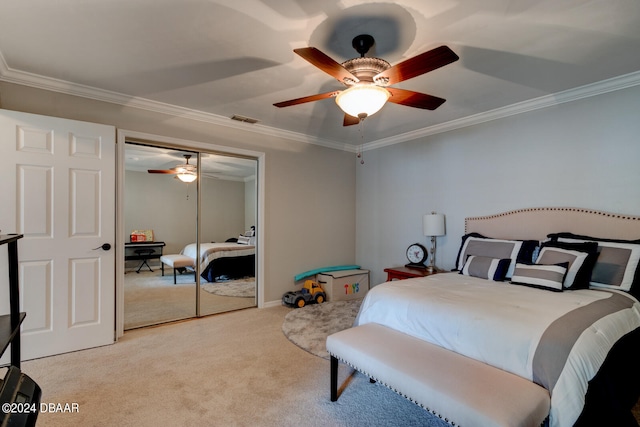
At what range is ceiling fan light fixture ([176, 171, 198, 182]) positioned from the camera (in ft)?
12.4

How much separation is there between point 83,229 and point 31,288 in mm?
619

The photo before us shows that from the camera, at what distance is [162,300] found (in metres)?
3.83

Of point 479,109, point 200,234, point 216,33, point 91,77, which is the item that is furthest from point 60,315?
point 479,109

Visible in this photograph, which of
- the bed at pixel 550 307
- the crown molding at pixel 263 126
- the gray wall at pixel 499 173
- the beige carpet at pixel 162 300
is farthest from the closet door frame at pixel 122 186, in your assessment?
the bed at pixel 550 307

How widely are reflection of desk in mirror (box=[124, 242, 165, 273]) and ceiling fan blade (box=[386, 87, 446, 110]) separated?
320 cm

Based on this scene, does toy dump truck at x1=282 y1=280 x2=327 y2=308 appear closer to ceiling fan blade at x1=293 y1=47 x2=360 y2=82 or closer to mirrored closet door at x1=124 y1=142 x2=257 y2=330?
mirrored closet door at x1=124 y1=142 x2=257 y2=330

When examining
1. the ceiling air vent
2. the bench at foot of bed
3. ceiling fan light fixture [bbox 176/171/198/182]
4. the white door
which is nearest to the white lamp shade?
the bench at foot of bed

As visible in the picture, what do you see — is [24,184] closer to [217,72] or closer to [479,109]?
[217,72]

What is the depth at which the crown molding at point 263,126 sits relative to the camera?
8.88 ft

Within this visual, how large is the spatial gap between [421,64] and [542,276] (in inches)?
77.8

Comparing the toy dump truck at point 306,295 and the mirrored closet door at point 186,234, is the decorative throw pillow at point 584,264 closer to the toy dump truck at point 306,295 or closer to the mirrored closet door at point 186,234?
the toy dump truck at point 306,295

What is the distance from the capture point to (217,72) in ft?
8.71

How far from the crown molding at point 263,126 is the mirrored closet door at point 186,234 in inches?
17.4

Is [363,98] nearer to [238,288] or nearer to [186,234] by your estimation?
[186,234]
